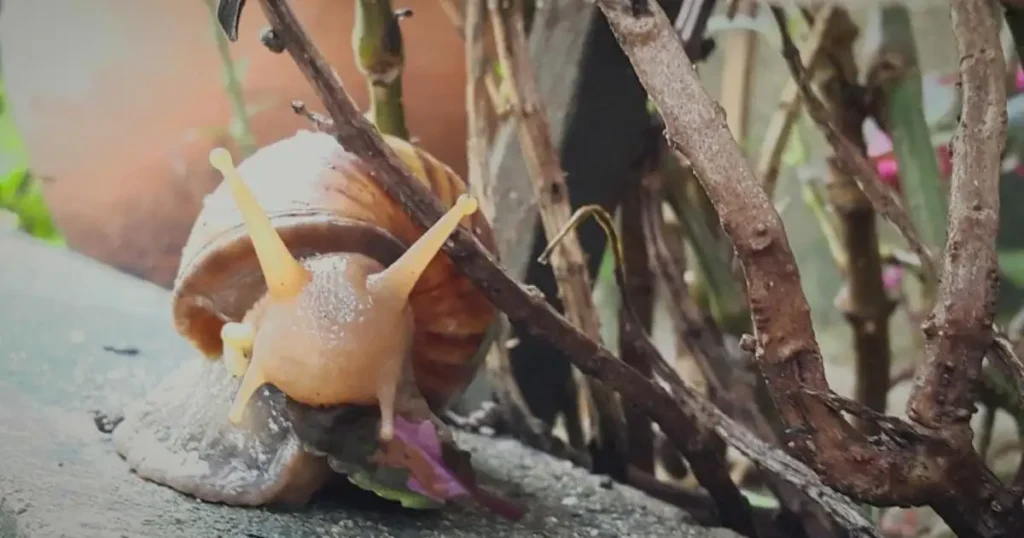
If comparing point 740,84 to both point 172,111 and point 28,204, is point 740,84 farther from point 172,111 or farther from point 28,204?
point 28,204

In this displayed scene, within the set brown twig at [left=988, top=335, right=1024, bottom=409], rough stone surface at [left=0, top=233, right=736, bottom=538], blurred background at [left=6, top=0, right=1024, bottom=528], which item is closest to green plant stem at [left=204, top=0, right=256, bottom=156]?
blurred background at [left=6, top=0, right=1024, bottom=528]

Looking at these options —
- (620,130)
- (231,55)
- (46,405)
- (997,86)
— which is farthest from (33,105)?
(997,86)

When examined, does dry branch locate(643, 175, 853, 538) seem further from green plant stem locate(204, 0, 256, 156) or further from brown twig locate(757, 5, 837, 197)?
green plant stem locate(204, 0, 256, 156)

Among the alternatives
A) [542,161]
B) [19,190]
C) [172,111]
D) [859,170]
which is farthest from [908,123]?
[19,190]

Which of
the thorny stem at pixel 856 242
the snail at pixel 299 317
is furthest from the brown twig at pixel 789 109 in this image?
the snail at pixel 299 317

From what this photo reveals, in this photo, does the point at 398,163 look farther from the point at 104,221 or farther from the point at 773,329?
the point at 104,221

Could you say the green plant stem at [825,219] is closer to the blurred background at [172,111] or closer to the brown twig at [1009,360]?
the blurred background at [172,111]
